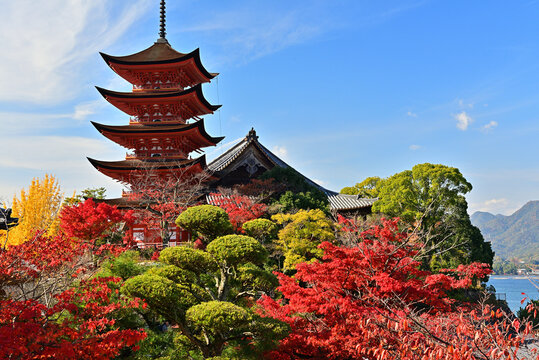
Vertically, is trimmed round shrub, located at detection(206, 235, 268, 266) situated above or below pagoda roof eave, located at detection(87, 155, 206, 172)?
below

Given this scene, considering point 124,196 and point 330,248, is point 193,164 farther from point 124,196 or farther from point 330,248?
point 330,248

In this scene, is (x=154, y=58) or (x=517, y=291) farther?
(x=517, y=291)

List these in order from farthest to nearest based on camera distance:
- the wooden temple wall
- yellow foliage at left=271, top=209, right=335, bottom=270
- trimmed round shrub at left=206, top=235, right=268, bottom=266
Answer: the wooden temple wall, yellow foliage at left=271, top=209, right=335, bottom=270, trimmed round shrub at left=206, top=235, right=268, bottom=266

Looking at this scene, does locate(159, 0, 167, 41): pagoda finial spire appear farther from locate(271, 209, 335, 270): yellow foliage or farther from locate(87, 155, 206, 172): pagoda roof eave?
locate(271, 209, 335, 270): yellow foliage

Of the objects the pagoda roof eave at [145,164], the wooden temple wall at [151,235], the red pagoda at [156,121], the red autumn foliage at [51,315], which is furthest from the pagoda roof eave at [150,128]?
the red autumn foliage at [51,315]

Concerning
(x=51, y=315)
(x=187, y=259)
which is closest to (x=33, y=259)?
(x=51, y=315)

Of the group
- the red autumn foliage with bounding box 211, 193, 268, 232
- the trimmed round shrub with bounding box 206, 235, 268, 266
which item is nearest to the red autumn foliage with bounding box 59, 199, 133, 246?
the red autumn foliage with bounding box 211, 193, 268, 232

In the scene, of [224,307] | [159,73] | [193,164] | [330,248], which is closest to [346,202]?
[193,164]

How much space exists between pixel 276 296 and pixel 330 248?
686 centimetres

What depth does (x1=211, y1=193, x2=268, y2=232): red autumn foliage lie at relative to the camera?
19922mm

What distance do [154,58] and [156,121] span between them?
163 inches

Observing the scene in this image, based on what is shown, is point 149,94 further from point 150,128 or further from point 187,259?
point 187,259

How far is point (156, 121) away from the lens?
82.1ft

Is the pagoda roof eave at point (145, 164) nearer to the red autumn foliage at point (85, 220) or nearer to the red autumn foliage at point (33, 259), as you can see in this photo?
the red autumn foliage at point (85, 220)
